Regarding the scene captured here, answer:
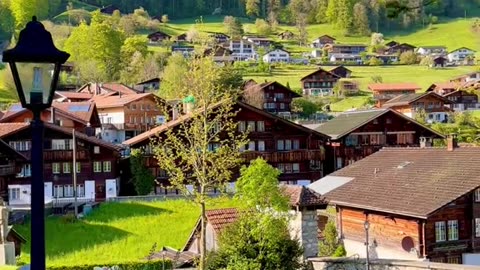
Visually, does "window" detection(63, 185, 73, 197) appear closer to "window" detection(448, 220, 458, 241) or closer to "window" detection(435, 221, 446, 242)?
"window" detection(435, 221, 446, 242)

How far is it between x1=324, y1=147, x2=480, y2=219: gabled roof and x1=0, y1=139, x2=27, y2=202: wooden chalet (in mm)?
14143

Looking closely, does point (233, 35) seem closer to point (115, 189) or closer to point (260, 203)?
point (115, 189)

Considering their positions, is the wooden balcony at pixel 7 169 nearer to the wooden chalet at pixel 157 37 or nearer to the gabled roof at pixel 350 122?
the gabled roof at pixel 350 122

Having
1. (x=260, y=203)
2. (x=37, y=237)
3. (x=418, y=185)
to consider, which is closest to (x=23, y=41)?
(x=37, y=237)

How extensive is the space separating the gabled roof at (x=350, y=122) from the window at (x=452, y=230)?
2127cm

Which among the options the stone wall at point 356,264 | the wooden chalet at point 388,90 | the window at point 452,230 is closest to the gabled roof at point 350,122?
the window at point 452,230

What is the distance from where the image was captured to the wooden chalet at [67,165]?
3956cm

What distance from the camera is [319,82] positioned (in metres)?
88.6

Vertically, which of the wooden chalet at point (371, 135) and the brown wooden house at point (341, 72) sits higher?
the brown wooden house at point (341, 72)

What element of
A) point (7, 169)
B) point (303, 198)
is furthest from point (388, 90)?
point (303, 198)

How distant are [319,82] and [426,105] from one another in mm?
22320

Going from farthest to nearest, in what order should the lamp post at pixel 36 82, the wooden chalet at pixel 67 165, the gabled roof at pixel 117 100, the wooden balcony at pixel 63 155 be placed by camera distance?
1. the gabled roof at pixel 117 100
2. the wooden balcony at pixel 63 155
3. the wooden chalet at pixel 67 165
4. the lamp post at pixel 36 82

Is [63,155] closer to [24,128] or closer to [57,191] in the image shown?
[57,191]

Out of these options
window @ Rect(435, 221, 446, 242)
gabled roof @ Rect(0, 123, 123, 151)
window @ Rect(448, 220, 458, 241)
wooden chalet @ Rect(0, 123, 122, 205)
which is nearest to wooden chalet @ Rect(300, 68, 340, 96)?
wooden chalet @ Rect(0, 123, 122, 205)
